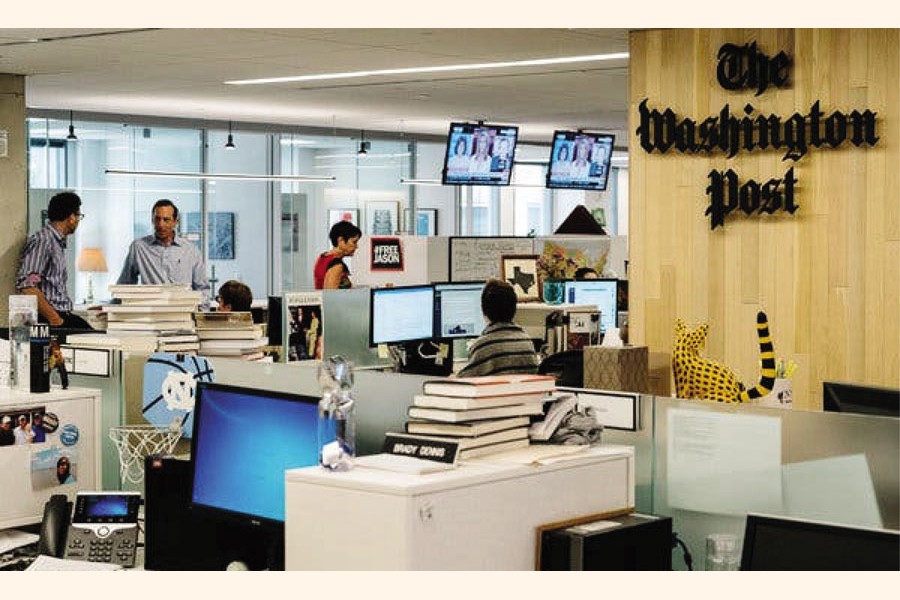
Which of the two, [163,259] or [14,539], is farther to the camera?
[163,259]

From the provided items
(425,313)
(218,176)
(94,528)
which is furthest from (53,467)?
(218,176)

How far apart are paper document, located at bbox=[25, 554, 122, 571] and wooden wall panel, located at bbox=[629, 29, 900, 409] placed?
11.3 ft

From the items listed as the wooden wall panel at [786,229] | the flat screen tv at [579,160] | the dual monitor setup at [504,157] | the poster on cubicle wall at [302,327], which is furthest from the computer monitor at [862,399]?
the flat screen tv at [579,160]

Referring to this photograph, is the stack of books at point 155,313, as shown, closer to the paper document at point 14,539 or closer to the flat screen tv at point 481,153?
the paper document at point 14,539

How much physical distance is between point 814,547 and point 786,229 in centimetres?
396

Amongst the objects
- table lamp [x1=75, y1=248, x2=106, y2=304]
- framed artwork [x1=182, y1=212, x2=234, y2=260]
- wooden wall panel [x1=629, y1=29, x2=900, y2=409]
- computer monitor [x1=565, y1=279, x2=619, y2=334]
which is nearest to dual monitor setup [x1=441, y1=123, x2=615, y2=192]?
computer monitor [x1=565, y1=279, x2=619, y2=334]

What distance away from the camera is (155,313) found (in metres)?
5.38

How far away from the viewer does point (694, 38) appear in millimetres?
6629

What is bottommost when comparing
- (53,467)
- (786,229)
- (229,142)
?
(53,467)

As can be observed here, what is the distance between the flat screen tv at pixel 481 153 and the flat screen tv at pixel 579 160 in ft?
2.08

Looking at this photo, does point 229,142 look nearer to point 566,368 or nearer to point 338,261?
point 338,261

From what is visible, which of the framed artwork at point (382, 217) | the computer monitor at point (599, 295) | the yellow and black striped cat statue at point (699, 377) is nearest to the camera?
the yellow and black striped cat statue at point (699, 377)

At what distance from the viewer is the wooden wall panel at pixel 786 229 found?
235 inches

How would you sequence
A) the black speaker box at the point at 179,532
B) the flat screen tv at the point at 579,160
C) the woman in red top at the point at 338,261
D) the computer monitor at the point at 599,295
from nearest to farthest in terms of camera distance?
the black speaker box at the point at 179,532, the woman in red top at the point at 338,261, the computer monitor at the point at 599,295, the flat screen tv at the point at 579,160
